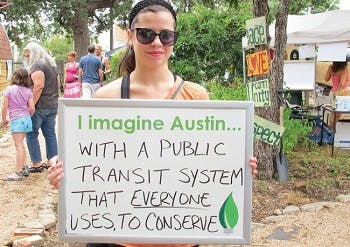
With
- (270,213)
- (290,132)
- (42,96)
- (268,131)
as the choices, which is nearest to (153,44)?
(268,131)

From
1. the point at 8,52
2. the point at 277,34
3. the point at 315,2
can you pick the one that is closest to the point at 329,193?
the point at 277,34

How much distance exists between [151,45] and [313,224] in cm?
338

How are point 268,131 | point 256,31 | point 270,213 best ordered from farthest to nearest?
point 256,31, point 270,213, point 268,131

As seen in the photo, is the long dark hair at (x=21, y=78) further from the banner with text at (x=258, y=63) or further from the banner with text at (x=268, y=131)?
the banner with text at (x=268, y=131)

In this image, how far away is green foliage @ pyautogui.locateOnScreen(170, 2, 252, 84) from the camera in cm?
1131

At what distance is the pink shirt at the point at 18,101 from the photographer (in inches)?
247

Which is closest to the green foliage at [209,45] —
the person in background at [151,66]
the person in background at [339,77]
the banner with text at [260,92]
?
the person in background at [339,77]

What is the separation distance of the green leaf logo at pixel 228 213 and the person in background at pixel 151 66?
0.53 ft

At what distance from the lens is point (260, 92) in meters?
5.61

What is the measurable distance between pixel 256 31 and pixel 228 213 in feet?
12.7

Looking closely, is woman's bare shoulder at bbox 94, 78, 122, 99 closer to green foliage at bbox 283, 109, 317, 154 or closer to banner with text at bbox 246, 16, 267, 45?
banner with text at bbox 246, 16, 267, 45

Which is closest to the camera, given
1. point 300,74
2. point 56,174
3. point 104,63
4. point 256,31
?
point 56,174

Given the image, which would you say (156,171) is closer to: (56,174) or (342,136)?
(56,174)

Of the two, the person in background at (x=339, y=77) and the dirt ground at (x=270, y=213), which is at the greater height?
the person in background at (x=339, y=77)
